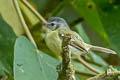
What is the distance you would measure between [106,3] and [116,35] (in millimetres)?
299

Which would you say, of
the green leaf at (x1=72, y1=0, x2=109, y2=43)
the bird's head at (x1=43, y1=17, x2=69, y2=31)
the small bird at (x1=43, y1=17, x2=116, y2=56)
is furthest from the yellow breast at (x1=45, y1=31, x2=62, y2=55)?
the green leaf at (x1=72, y1=0, x2=109, y2=43)

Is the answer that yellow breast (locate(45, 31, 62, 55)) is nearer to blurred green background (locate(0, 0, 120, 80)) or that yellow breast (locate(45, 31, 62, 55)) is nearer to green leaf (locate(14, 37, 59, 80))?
blurred green background (locate(0, 0, 120, 80))

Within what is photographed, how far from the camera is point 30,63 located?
71.7 inches

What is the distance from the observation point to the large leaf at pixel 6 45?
2.04 m

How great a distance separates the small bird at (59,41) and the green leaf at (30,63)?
21cm

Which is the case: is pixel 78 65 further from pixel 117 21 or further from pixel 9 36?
pixel 9 36

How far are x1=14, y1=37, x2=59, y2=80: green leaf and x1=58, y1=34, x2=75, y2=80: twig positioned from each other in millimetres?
296

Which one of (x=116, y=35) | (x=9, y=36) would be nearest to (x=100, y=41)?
(x=116, y=35)

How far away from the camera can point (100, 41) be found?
3539mm

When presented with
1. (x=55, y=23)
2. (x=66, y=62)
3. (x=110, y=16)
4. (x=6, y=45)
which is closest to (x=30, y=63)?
(x=6, y=45)

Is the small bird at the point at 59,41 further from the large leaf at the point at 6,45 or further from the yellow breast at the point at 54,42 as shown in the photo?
the large leaf at the point at 6,45

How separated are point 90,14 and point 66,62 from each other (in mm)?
1441

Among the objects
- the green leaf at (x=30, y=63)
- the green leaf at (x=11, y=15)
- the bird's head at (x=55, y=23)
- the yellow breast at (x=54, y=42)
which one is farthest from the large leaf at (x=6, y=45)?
the bird's head at (x=55, y=23)

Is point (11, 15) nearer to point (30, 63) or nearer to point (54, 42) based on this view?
point (54, 42)
